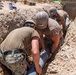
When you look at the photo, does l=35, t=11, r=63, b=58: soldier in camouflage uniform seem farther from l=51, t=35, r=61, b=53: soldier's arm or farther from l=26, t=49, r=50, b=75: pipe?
l=26, t=49, r=50, b=75: pipe

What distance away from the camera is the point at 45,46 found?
4.22 metres

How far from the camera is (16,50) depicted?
3.29m

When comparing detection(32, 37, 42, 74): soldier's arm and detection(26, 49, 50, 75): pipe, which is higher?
detection(32, 37, 42, 74): soldier's arm

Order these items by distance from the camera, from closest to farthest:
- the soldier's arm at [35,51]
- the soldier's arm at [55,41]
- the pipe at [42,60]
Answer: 1. the soldier's arm at [35,51]
2. the pipe at [42,60]
3. the soldier's arm at [55,41]

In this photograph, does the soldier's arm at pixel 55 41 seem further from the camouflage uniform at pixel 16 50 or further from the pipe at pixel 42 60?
the camouflage uniform at pixel 16 50

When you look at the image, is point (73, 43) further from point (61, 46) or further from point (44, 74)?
point (44, 74)

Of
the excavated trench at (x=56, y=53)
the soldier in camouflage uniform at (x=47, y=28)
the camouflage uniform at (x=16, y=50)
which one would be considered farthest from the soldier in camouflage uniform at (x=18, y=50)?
the soldier in camouflage uniform at (x=47, y=28)

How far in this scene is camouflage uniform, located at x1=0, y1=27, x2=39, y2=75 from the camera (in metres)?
3.28

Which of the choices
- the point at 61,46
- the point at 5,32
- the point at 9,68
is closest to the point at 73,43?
the point at 61,46

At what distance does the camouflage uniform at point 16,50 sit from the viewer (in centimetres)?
328

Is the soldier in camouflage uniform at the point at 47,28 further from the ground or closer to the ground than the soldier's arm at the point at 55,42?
further from the ground

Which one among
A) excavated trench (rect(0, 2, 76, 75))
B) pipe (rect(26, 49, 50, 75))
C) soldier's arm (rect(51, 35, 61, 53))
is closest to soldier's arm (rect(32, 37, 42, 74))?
pipe (rect(26, 49, 50, 75))

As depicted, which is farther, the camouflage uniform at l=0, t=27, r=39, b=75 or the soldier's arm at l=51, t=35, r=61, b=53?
the soldier's arm at l=51, t=35, r=61, b=53

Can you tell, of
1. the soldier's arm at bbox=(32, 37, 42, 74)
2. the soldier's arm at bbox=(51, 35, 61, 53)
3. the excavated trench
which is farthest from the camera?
the soldier's arm at bbox=(51, 35, 61, 53)
